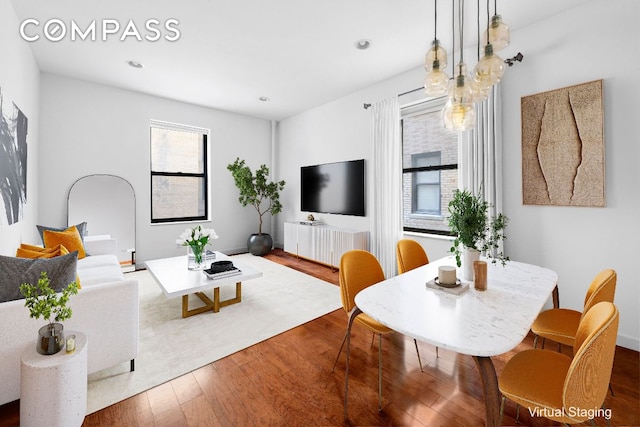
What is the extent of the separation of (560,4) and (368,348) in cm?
338

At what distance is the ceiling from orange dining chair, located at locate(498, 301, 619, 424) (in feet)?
8.77

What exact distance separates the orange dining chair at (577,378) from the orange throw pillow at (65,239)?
4037 mm

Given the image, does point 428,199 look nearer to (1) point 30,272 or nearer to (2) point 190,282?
(2) point 190,282

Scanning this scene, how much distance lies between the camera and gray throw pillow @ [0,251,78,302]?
1.59m

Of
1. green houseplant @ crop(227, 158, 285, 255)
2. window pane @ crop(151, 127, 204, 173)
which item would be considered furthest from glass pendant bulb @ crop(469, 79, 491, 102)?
window pane @ crop(151, 127, 204, 173)

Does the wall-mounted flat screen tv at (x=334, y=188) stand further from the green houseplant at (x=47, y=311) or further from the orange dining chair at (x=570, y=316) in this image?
the green houseplant at (x=47, y=311)

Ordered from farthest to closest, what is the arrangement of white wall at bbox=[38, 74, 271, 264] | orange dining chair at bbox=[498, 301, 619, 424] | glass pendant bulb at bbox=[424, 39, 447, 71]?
white wall at bbox=[38, 74, 271, 264] < glass pendant bulb at bbox=[424, 39, 447, 71] < orange dining chair at bbox=[498, 301, 619, 424]

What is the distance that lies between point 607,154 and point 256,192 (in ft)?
16.0

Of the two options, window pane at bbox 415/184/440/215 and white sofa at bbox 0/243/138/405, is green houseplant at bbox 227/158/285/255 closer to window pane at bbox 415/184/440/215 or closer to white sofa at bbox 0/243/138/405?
window pane at bbox 415/184/440/215

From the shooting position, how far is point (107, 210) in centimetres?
436

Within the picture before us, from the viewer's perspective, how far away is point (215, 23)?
9.14 feet

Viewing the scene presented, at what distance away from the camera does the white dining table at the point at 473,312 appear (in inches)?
39.8

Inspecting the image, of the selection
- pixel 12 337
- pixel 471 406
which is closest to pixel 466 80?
pixel 471 406

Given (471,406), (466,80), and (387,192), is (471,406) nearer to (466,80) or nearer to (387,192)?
(466,80)
